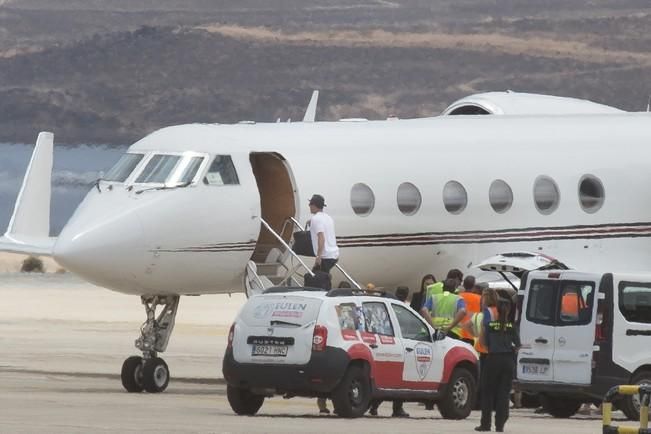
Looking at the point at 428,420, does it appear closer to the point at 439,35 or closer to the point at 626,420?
the point at 626,420

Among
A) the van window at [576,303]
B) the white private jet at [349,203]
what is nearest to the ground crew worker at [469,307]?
the van window at [576,303]

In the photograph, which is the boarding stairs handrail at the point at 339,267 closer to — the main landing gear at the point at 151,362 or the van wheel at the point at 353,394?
the main landing gear at the point at 151,362

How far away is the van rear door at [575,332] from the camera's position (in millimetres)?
26594

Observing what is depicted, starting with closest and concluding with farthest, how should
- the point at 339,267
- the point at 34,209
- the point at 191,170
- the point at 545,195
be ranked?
1. the point at 191,170
2. the point at 339,267
3. the point at 545,195
4. the point at 34,209

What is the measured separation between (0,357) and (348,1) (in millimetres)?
105653

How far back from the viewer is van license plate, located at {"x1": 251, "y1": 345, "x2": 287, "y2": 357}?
25.1m

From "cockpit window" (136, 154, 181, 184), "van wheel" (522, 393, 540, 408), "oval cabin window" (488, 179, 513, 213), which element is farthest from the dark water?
"van wheel" (522, 393, 540, 408)

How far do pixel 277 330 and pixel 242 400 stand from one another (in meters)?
1.00

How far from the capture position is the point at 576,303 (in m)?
27.0

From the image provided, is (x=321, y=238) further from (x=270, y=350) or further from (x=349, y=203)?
(x=270, y=350)

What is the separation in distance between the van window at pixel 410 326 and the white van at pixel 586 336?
1.72 m

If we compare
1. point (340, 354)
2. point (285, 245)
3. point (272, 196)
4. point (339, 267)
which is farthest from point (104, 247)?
point (340, 354)

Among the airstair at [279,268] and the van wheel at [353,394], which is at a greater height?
the airstair at [279,268]

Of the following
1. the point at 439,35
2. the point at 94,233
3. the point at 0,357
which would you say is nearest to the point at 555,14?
the point at 439,35
